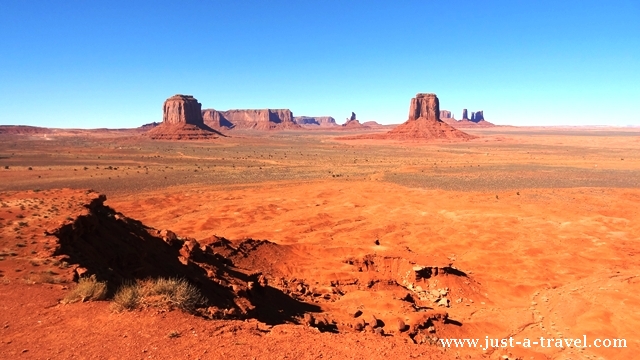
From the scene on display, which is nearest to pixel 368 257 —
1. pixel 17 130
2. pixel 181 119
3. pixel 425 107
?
pixel 425 107

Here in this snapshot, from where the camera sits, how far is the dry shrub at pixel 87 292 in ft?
22.2

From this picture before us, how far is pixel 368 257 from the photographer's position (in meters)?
16.0

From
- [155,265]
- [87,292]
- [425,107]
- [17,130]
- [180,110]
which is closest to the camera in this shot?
[87,292]

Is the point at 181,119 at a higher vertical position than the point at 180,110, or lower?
lower

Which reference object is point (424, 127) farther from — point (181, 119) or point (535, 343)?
point (535, 343)

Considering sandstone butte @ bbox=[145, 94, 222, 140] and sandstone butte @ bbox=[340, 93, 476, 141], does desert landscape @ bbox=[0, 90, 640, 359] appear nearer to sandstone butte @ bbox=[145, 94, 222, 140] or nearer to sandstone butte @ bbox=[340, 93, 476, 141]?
sandstone butte @ bbox=[340, 93, 476, 141]

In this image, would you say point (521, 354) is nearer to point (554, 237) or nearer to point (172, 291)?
point (172, 291)

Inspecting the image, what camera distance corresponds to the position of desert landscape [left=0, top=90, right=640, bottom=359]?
6238 mm

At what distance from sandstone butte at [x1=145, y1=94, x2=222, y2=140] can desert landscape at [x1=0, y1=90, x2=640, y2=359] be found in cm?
10159

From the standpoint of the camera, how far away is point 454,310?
12375mm

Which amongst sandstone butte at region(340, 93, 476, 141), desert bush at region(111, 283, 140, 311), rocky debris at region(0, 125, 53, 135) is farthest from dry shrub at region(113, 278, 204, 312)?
rocky debris at region(0, 125, 53, 135)

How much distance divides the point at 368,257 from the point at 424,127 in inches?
5044

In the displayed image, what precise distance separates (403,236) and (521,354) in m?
11.3

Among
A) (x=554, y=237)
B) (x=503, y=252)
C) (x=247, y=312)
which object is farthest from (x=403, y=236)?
(x=247, y=312)
